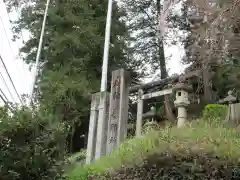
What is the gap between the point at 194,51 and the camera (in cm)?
881

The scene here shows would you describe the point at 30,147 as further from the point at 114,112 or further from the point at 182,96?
the point at 182,96

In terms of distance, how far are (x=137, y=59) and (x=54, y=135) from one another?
36.3 feet

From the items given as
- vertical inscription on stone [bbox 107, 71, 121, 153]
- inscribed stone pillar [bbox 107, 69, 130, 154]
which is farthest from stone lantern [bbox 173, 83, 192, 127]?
vertical inscription on stone [bbox 107, 71, 121, 153]

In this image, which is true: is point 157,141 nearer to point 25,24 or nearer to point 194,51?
point 194,51

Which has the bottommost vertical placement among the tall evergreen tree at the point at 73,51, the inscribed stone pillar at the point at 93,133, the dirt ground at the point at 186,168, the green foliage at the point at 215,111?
the dirt ground at the point at 186,168

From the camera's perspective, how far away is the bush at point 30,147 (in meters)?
5.87

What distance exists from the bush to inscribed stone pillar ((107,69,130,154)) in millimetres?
2606

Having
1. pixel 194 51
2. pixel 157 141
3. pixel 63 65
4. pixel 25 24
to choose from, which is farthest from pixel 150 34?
pixel 157 141

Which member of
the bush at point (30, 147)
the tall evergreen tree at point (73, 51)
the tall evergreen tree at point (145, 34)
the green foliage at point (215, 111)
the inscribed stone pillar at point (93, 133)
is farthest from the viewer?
the tall evergreen tree at point (145, 34)

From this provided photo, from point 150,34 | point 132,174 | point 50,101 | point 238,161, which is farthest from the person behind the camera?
point 150,34

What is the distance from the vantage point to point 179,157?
18.5ft

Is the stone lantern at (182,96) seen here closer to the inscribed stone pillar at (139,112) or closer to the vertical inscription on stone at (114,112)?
the inscribed stone pillar at (139,112)

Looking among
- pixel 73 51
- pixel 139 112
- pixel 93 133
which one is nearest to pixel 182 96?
pixel 139 112

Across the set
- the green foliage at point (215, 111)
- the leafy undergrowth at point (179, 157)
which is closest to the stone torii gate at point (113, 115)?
the green foliage at point (215, 111)
